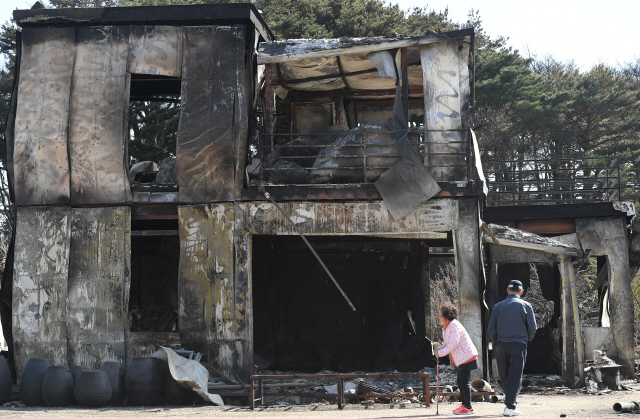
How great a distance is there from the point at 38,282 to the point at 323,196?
5.24 metres

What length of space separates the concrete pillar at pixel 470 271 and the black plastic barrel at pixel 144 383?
506 centimetres

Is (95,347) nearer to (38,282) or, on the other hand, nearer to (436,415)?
(38,282)

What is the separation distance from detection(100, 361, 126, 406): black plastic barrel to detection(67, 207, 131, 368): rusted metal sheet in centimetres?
162

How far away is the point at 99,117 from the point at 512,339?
830 centimetres

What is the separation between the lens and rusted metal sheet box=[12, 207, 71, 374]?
40.5 feet

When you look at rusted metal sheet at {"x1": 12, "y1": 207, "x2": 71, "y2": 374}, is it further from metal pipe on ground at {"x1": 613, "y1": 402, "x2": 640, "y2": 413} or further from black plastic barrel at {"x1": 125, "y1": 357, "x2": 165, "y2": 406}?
metal pipe on ground at {"x1": 613, "y1": 402, "x2": 640, "y2": 413}

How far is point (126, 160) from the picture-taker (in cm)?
1270

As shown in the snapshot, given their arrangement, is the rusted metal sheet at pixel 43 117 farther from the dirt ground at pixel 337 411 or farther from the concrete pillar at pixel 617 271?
the concrete pillar at pixel 617 271

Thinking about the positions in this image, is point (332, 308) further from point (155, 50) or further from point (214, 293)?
point (155, 50)

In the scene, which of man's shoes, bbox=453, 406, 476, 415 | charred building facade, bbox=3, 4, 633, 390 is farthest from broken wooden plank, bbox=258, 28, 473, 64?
man's shoes, bbox=453, 406, 476, 415

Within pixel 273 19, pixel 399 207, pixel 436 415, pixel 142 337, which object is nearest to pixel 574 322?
pixel 399 207

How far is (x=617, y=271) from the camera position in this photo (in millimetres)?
15023

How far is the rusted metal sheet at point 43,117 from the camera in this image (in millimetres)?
12688

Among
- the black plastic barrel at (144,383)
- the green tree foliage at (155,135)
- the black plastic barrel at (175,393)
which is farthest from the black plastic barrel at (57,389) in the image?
the green tree foliage at (155,135)
